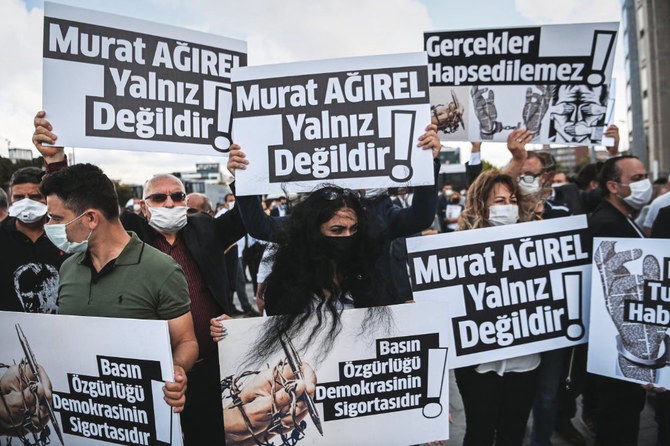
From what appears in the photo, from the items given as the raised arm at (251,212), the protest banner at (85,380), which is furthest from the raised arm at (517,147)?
the protest banner at (85,380)

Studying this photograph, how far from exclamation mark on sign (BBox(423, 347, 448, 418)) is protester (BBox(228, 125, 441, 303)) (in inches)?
14.5

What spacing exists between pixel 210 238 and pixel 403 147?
1.34 m

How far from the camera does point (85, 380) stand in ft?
6.63

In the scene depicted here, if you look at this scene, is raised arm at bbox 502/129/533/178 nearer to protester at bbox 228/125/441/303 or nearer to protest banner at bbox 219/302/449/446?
protester at bbox 228/125/441/303

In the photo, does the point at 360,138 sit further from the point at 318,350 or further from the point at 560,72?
the point at 560,72

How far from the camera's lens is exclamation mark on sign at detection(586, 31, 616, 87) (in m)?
3.45

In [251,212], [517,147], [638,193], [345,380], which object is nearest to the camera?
[345,380]

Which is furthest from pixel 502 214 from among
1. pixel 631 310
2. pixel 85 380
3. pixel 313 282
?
pixel 85 380

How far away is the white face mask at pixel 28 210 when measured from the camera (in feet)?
9.73

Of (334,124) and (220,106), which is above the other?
(220,106)

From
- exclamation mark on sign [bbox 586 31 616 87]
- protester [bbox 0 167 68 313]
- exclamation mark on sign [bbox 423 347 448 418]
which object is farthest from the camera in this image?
exclamation mark on sign [bbox 586 31 616 87]

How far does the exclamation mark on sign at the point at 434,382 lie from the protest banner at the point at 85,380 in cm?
110

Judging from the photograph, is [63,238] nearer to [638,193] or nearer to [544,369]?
[544,369]

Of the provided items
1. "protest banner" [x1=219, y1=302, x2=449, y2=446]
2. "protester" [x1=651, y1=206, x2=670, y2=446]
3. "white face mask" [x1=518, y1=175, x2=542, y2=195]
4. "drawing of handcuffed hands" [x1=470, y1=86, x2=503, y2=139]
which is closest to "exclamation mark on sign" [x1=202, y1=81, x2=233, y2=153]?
"protest banner" [x1=219, y1=302, x2=449, y2=446]
